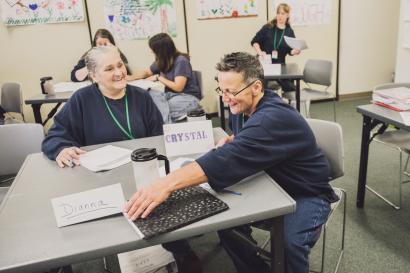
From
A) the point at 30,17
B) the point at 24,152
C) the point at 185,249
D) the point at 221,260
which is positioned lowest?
the point at 221,260

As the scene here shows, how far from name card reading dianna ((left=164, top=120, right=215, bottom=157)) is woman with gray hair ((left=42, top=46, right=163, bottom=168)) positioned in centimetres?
40

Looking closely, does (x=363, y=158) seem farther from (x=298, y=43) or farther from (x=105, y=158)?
(x=298, y=43)

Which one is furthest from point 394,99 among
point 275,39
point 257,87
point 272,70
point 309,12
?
point 309,12

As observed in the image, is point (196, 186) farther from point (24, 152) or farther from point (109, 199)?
point (24, 152)

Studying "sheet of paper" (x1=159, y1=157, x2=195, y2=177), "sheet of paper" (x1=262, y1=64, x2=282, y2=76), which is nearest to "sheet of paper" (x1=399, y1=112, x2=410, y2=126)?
"sheet of paper" (x1=159, y1=157, x2=195, y2=177)

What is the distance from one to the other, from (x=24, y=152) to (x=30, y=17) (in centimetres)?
263

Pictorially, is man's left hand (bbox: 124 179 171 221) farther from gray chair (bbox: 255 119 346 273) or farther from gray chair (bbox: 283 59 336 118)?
gray chair (bbox: 283 59 336 118)

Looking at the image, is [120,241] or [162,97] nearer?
[120,241]

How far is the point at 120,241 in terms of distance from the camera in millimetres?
979

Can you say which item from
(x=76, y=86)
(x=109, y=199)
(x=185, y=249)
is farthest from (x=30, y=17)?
(x=109, y=199)

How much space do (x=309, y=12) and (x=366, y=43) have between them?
102 centimetres

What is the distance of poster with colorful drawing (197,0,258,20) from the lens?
4.46m

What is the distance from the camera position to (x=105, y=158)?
1552mm

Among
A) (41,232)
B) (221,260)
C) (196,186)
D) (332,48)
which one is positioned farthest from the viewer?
(332,48)
